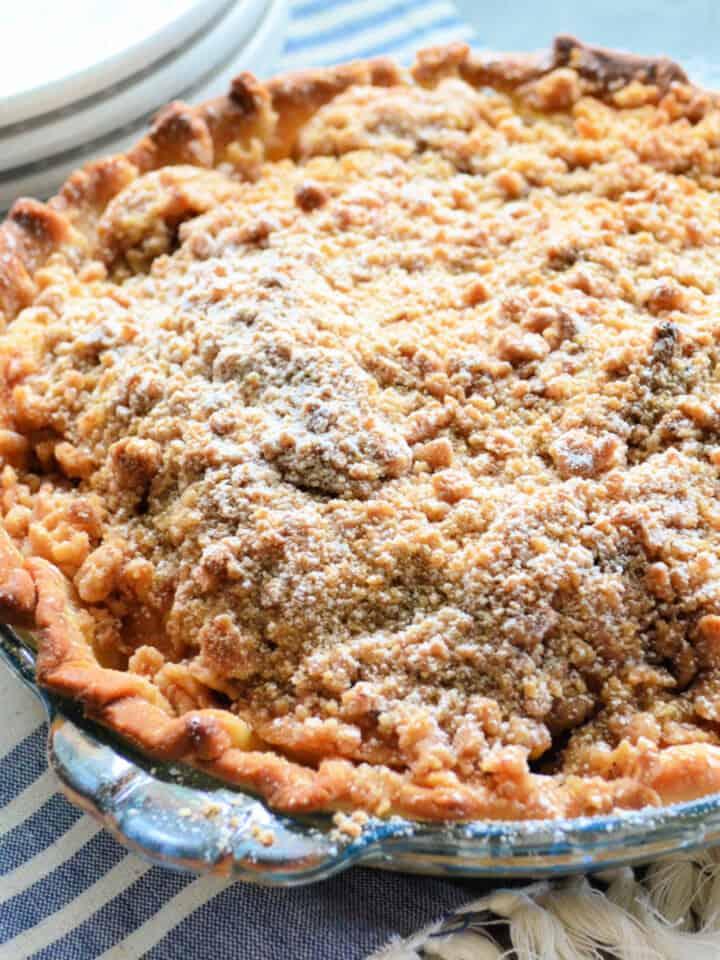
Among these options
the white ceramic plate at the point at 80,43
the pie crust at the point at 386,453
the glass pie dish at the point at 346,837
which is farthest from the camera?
the white ceramic plate at the point at 80,43

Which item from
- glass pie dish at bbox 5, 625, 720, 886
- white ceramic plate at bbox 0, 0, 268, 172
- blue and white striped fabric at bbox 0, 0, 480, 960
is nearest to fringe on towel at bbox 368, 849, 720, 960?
blue and white striped fabric at bbox 0, 0, 480, 960

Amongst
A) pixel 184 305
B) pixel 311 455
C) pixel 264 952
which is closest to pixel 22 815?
pixel 264 952

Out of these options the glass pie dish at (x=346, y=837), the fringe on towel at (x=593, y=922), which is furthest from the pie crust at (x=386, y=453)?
the fringe on towel at (x=593, y=922)

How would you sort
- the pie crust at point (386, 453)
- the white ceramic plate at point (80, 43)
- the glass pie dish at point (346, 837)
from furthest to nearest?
the white ceramic plate at point (80, 43), the pie crust at point (386, 453), the glass pie dish at point (346, 837)

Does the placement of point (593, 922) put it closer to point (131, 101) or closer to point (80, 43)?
point (131, 101)

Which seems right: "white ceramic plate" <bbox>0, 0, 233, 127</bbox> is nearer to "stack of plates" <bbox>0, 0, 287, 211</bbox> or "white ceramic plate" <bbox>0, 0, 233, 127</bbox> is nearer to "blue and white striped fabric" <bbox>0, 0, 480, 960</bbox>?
"stack of plates" <bbox>0, 0, 287, 211</bbox>

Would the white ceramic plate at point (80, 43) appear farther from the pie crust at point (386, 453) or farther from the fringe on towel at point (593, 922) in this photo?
the fringe on towel at point (593, 922)
